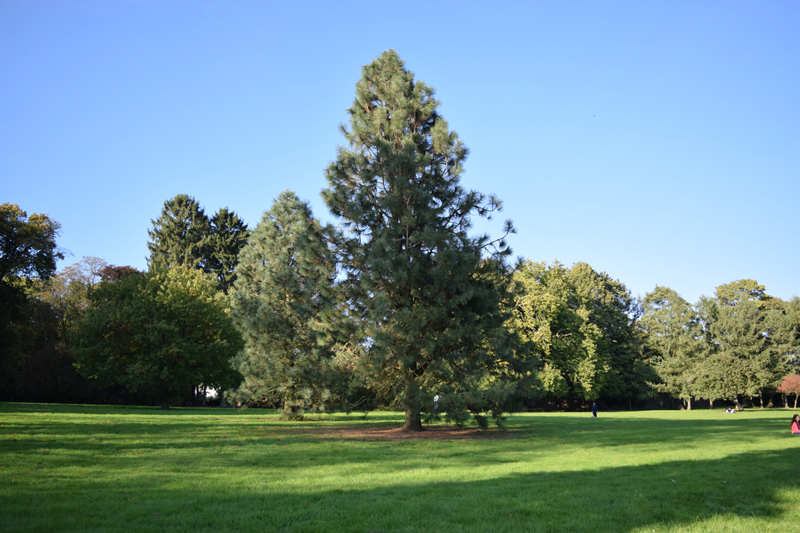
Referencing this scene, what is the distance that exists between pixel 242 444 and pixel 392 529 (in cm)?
984

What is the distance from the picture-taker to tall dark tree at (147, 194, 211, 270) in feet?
219

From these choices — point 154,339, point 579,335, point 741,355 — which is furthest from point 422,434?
point 741,355

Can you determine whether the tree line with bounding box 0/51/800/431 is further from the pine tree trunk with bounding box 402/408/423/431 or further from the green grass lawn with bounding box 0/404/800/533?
the green grass lawn with bounding box 0/404/800/533

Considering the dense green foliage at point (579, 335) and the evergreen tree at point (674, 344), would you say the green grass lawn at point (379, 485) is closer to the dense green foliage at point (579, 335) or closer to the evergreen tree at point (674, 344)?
the dense green foliage at point (579, 335)

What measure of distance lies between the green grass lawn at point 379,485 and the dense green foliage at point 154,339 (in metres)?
19.3

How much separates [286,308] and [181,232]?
49.2 m

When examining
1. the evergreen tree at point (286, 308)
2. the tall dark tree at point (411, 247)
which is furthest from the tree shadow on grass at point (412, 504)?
the evergreen tree at point (286, 308)

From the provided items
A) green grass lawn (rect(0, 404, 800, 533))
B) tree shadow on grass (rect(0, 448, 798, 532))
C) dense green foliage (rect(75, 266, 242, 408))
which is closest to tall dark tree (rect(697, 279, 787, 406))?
green grass lawn (rect(0, 404, 800, 533))

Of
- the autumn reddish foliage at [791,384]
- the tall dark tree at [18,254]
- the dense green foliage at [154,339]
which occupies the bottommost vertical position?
the autumn reddish foliage at [791,384]

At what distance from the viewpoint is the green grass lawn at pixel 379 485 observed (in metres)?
6.59

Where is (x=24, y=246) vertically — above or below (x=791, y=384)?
above

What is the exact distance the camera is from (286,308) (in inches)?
1006

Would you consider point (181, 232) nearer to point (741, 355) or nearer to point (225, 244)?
point (225, 244)

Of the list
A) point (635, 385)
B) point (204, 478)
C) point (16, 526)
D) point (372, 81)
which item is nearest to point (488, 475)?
point (204, 478)
